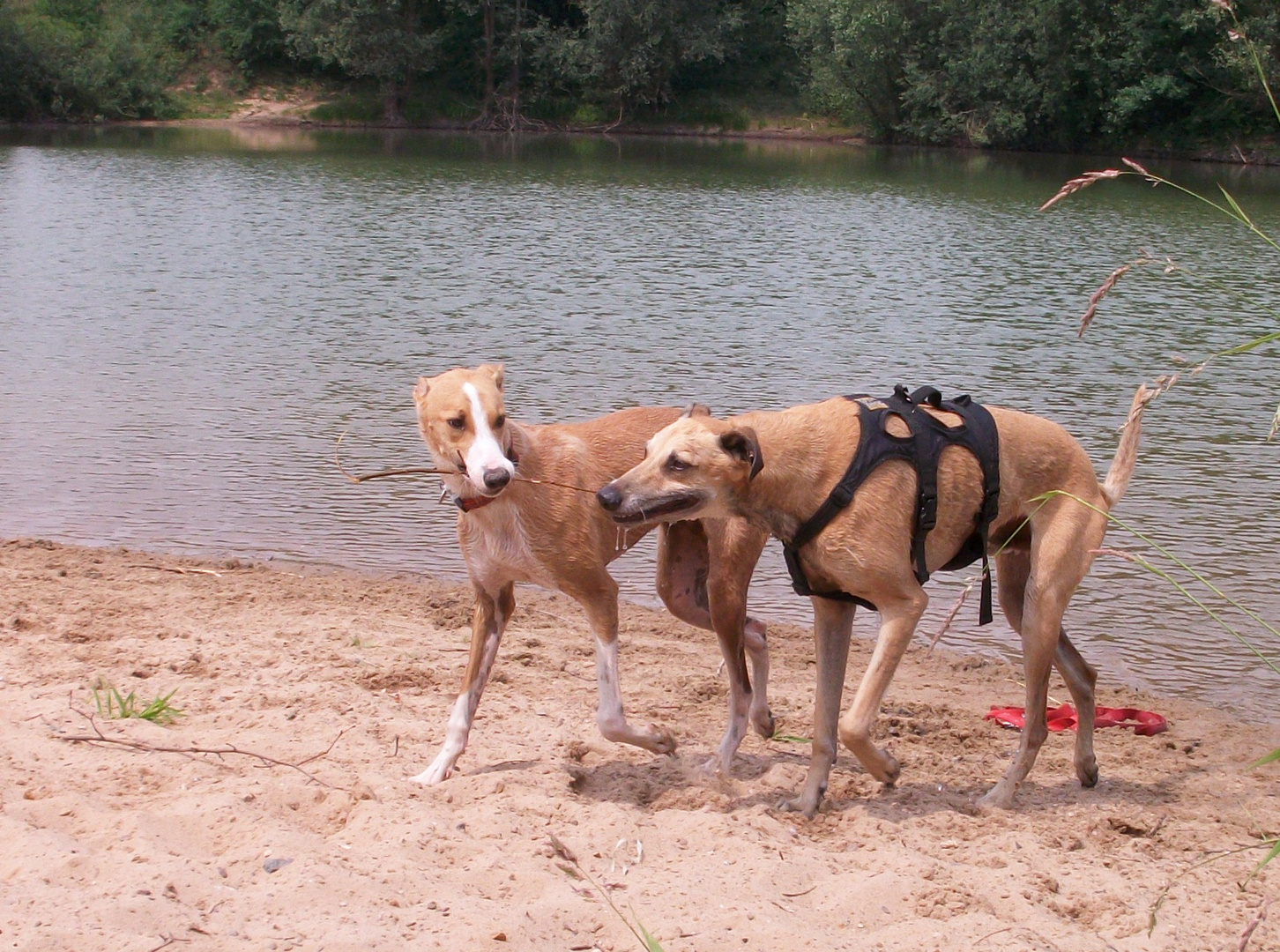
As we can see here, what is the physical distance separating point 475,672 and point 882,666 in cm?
178

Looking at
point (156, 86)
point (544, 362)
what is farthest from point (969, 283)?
point (156, 86)

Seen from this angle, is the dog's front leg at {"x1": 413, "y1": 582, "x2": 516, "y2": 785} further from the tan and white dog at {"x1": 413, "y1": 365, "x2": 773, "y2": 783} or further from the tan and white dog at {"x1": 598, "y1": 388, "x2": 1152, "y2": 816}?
the tan and white dog at {"x1": 598, "y1": 388, "x2": 1152, "y2": 816}

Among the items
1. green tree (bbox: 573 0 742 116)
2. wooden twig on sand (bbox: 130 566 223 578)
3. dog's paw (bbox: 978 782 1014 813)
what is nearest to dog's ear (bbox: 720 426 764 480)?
dog's paw (bbox: 978 782 1014 813)

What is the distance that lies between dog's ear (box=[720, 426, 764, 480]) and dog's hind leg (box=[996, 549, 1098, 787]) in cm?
143

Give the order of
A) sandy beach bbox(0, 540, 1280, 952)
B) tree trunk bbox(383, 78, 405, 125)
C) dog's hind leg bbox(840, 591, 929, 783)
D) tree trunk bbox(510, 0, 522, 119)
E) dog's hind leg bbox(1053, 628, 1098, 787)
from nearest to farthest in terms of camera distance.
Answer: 1. sandy beach bbox(0, 540, 1280, 952)
2. dog's hind leg bbox(840, 591, 929, 783)
3. dog's hind leg bbox(1053, 628, 1098, 787)
4. tree trunk bbox(510, 0, 522, 119)
5. tree trunk bbox(383, 78, 405, 125)

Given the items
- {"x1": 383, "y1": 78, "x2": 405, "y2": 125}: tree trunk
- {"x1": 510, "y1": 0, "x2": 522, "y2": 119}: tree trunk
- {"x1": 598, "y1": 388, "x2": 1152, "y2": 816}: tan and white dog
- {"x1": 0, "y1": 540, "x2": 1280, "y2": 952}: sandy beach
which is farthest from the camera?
{"x1": 383, "y1": 78, "x2": 405, "y2": 125}: tree trunk

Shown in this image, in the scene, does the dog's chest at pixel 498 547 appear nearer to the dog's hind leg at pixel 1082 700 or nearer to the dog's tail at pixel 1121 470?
the dog's hind leg at pixel 1082 700

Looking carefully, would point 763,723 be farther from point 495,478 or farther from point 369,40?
point 369,40

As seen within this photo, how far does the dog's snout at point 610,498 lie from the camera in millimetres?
5137

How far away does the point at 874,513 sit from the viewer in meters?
5.40

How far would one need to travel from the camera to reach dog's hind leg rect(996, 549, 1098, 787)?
594cm

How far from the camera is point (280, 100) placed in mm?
63281

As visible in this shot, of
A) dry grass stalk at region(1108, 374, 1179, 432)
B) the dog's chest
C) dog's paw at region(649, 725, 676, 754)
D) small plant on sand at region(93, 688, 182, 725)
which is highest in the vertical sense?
dry grass stalk at region(1108, 374, 1179, 432)

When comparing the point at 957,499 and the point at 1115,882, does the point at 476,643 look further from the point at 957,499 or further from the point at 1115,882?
→ the point at 1115,882
